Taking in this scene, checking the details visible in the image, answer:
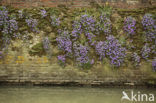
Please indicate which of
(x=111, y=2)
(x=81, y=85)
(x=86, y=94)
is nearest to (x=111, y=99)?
(x=86, y=94)

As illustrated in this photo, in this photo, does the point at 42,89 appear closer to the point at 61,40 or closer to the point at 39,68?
the point at 39,68

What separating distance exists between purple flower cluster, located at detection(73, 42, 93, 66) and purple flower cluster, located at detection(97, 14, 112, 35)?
0.74 m

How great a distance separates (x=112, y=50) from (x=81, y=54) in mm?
928

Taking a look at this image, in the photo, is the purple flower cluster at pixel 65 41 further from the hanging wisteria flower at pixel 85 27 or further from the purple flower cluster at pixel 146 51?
the purple flower cluster at pixel 146 51

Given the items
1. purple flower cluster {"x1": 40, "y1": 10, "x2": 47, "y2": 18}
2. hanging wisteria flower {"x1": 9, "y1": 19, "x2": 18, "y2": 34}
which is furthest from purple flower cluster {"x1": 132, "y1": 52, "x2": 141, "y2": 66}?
hanging wisteria flower {"x1": 9, "y1": 19, "x2": 18, "y2": 34}

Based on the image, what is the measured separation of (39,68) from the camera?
19.5 feet

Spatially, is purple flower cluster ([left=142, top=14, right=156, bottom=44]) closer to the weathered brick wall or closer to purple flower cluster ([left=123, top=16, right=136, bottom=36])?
purple flower cluster ([left=123, top=16, right=136, bottom=36])

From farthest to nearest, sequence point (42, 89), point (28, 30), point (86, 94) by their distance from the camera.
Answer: point (28, 30)
point (42, 89)
point (86, 94)

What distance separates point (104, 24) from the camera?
19.4 ft

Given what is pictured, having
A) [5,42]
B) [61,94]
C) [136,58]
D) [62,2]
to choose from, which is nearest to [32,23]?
[5,42]

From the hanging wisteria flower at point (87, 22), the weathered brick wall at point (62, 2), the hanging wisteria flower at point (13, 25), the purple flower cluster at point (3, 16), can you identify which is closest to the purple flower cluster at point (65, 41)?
the hanging wisteria flower at point (87, 22)

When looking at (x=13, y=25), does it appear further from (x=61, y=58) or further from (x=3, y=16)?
(x=61, y=58)

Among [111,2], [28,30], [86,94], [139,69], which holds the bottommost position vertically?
[86,94]

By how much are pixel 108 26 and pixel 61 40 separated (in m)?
1.46
